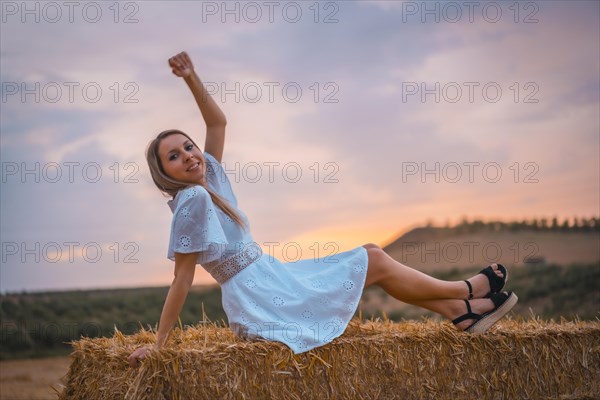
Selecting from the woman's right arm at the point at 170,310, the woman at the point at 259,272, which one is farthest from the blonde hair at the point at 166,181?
the woman's right arm at the point at 170,310

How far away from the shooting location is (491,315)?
3.91 metres

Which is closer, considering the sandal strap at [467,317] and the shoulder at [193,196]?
the shoulder at [193,196]

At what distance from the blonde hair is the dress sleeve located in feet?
0.53

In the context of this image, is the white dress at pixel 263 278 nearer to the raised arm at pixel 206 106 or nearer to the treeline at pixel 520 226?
the raised arm at pixel 206 106

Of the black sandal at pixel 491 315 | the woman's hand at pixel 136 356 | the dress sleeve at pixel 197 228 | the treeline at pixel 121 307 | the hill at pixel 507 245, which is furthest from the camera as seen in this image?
the hill at pixel 507 245

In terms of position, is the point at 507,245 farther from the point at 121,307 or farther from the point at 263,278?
the point at 263,278

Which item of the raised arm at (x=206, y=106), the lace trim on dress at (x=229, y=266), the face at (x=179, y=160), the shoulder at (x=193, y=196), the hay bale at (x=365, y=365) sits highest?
the raised arm at (x=206, y=106)

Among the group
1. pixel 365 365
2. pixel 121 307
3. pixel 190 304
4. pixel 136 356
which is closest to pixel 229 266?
pixel 136 356

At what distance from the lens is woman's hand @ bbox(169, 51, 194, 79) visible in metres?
3.78

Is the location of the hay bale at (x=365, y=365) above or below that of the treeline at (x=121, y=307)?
above

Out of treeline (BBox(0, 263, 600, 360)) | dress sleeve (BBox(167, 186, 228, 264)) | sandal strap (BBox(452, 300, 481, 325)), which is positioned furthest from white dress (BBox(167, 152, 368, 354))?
treeline (BBox(0, 263, 600, 360))

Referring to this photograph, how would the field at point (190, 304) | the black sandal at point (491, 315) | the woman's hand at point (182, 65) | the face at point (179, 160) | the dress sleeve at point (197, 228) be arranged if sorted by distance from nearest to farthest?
the dress sleeve at point (197, 228) < the face at point (179, 160) < the woman's hand at point (182, 65) < the black sandal at point (491, 315) < the field at point (190, 304)

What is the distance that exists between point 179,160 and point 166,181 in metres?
0.13

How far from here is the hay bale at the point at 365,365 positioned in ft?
10.4
